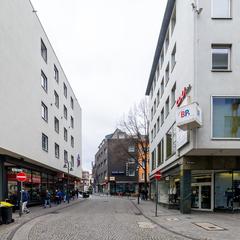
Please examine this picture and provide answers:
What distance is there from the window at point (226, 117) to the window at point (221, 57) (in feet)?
6.27

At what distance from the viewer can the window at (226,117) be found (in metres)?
20.8

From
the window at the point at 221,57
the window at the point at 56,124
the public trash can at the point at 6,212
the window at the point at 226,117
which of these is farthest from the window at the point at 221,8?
the window at the point at 56,124

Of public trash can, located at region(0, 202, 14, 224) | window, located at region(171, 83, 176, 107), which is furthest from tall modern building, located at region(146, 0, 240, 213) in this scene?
public trash can, located at region(0, 202, 14, 224)

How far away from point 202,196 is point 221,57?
30.2 feet

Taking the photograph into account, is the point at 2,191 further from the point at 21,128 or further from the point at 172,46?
the point at 172,46

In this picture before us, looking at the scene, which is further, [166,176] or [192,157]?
[166,176]

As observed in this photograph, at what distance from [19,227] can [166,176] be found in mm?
19721

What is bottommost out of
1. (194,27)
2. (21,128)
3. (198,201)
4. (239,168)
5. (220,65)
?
(198,201)

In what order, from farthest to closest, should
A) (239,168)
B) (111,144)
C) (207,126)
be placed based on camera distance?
(111,144) → (239,168) → (207,126)

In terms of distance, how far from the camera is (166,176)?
34.0 metres

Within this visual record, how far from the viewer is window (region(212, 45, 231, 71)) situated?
21.5 metres

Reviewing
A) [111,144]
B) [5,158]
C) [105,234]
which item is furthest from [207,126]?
[111,144]

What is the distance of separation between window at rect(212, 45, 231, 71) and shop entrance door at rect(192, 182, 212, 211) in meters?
7.63

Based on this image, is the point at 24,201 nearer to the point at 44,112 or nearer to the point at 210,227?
the point at 44,112
